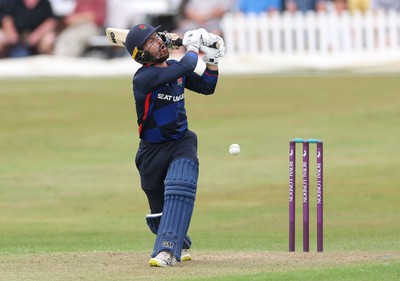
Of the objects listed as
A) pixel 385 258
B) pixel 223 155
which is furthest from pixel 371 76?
pixel 385 258

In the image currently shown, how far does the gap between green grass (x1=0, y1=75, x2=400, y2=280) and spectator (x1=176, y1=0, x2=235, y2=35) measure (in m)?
2.19

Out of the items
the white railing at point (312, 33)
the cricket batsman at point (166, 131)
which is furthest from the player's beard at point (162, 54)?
the white railing at point (312, 33)

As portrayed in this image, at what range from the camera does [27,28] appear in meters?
30.8

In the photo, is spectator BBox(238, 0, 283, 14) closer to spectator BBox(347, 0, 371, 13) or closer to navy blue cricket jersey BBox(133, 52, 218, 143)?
spectator BBox(347, 0, 371, 13)

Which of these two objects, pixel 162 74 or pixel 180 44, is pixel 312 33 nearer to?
pixel 180 44

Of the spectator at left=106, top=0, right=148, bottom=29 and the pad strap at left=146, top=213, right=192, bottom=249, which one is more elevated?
the spectator at left=106, top=0, right=148, bottom=29

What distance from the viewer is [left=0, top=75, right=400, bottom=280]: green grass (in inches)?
493

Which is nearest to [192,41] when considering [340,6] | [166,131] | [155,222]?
[166,131]

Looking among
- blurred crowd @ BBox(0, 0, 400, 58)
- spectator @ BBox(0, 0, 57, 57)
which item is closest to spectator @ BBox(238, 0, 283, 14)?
blurred crowd @ BBox(0, 0, 400, 58)

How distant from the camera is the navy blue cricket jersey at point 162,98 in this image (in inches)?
367

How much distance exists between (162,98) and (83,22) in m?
21.8

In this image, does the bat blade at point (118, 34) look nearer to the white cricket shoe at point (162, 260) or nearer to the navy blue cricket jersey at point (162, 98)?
the navy blue cricket jersey at point (162, 98)

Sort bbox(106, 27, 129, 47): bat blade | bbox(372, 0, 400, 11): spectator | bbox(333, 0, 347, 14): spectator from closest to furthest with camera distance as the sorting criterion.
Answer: bbox(106, 27, 129, 47): bat blade < bbox(333, 0, 347, 14): spectator < bbox(372, 0, 400, 11): spectator

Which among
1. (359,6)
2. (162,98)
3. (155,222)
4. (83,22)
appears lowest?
(155,222)
